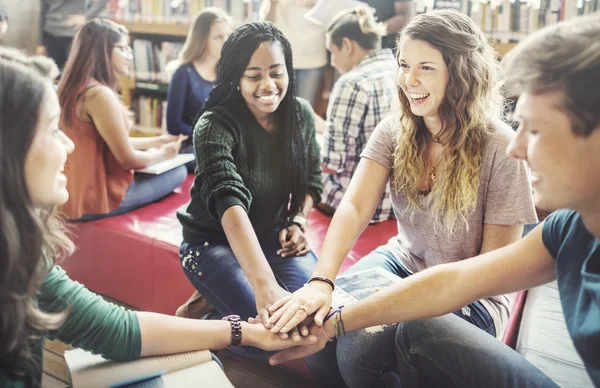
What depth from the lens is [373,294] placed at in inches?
54.1

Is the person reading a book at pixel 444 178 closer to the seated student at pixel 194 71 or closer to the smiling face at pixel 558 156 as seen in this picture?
the smiling face at pixel 558 156

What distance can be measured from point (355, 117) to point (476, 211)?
0.92m

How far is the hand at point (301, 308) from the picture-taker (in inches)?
54.1

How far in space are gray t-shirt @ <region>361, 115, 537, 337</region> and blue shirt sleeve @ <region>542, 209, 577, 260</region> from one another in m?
0.28

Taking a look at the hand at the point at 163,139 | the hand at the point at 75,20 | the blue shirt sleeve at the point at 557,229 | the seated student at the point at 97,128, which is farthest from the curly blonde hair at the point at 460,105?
the hand at the point at 75,20

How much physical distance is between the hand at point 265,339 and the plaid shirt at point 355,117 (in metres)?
1.06

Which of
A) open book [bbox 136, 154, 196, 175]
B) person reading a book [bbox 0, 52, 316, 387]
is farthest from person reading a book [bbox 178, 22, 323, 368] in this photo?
open book [bbox 136, 154, 196, 175]

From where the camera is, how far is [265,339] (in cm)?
137

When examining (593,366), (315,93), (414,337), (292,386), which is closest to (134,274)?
(292,386)

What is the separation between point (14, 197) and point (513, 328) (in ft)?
5.04

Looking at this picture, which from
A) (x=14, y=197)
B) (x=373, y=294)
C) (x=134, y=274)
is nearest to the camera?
(x=14, y=197)

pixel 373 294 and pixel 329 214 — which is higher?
pixel 373 294

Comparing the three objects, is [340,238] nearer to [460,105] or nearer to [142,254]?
[460,105]

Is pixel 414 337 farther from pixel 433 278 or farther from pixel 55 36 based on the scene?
pixel 55 36
